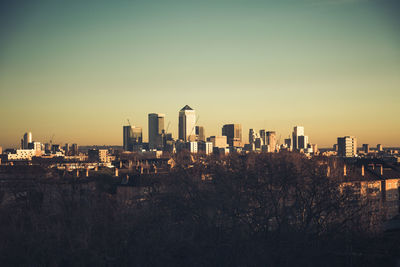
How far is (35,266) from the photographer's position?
107 ft

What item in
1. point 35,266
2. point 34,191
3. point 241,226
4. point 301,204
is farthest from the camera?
point 34,191

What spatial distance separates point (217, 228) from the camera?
39219 millimetres

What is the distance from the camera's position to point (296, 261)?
3450 cm

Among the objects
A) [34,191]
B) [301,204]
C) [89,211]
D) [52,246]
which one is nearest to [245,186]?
[301,204]

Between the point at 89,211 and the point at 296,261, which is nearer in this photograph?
the point at 296,261

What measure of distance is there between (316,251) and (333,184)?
9.77 m

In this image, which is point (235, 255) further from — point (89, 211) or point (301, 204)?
point (89, 211)

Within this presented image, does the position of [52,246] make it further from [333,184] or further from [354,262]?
[333,184]

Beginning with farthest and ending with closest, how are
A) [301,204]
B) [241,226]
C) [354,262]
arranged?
[301,204] → [241,226] → [354,262]

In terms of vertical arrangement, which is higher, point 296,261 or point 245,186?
point 245,186

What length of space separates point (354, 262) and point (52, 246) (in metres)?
19.5

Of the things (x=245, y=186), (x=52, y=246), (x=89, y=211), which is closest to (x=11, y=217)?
(x=89, y=211)

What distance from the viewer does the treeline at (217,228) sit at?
34091 millimetres

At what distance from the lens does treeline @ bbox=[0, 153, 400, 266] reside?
34091mm
